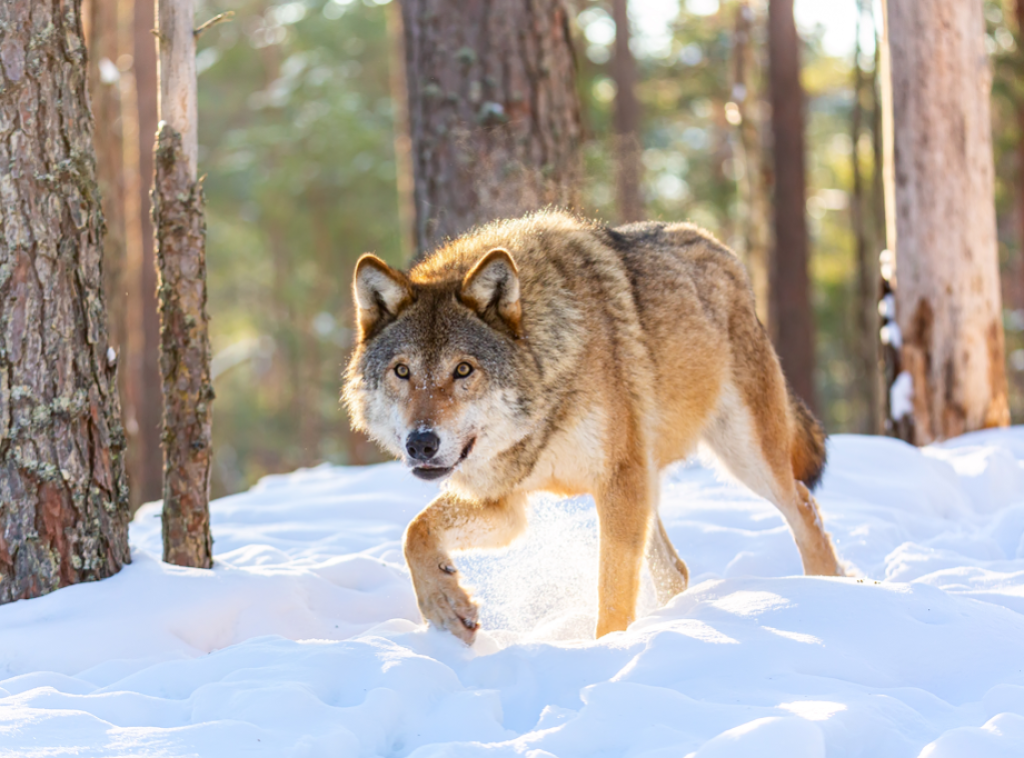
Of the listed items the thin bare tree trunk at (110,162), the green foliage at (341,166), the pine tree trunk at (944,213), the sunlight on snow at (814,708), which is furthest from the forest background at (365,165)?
the sunlight on snow at (814,708)

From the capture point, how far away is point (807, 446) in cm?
531

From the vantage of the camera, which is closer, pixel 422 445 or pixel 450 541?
pixel 422 445

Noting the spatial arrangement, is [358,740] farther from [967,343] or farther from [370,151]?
[370,151]

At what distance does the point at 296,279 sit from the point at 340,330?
1.68 metres

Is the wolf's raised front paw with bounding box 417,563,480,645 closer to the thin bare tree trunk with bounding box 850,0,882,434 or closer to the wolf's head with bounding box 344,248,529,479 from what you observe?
the wolf's head with bounding box 344,248,529,479

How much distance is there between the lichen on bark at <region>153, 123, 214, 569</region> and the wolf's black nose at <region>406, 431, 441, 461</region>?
135 cm

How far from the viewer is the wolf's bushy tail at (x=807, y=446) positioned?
17.2ft

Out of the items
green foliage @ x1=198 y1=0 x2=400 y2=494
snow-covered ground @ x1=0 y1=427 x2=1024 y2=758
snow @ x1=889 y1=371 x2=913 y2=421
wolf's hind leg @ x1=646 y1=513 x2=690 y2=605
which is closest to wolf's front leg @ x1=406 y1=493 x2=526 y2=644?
snow-covered ground @ x1=0 y1=427 x2=1024 y2=758

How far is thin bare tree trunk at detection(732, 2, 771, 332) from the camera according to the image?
14.8 m

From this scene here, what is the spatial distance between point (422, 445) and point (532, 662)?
0.91 meters

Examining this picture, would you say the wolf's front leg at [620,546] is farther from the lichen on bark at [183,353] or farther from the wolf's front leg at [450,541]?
the lichen on bark at [183,353]

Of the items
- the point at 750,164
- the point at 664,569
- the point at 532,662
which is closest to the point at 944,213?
the point at 664,569

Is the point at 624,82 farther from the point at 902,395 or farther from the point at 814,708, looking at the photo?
the point at 814,708

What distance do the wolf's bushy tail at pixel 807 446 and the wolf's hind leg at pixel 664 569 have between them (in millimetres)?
815
